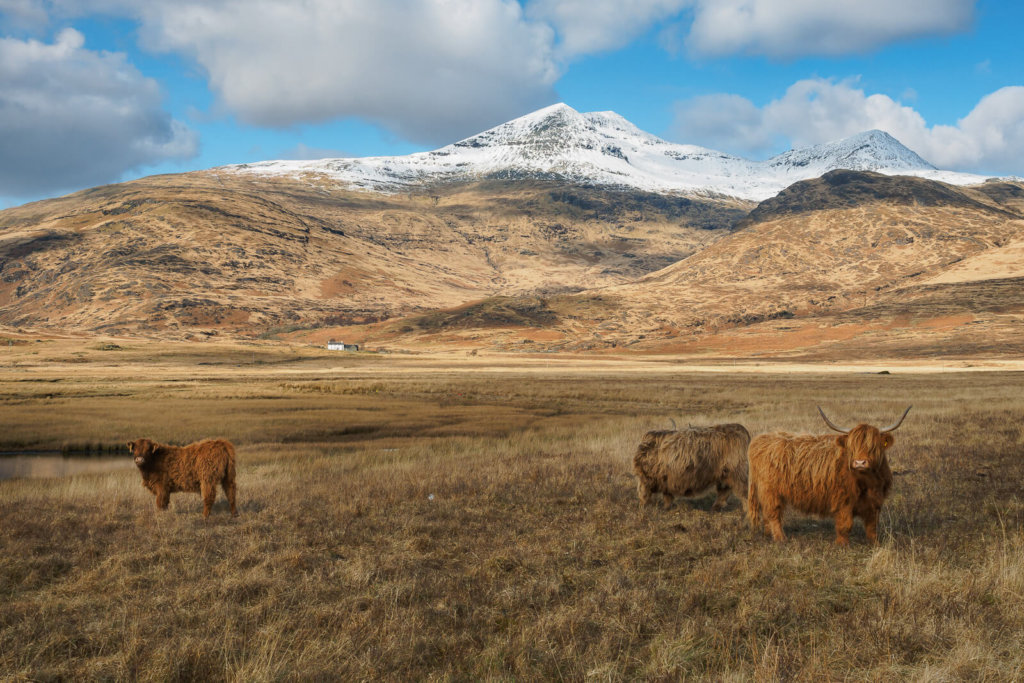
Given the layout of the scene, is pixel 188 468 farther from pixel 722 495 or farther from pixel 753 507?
pixel 753 507

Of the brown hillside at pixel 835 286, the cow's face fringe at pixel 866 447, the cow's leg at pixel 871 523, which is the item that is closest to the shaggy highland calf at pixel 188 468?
the cow's face fringe at pixel 866 447

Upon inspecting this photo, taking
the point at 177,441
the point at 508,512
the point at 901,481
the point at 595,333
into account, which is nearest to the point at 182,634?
the point at 508,512

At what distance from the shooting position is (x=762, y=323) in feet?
404

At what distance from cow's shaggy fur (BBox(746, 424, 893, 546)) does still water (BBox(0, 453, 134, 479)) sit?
63.9ft

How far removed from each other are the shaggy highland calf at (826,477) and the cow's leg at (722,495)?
156 cm

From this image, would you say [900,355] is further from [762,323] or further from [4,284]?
[4,284]

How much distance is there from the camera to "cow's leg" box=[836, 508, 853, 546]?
857cm

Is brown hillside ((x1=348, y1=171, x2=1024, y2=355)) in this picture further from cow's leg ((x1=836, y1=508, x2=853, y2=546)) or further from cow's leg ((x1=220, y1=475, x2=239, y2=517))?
cow's leg ((x1=220, y1=475, x2=239, y2=517))

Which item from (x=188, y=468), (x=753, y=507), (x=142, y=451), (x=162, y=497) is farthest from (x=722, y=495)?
(x=142, y=451)

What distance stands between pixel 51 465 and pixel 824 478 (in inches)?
952

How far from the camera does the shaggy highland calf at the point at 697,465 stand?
11219 mm

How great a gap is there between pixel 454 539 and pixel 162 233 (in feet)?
661

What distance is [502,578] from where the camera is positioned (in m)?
7.54

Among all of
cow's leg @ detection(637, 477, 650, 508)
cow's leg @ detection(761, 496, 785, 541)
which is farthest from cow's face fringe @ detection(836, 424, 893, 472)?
cow's leg @ detection(637, 477, 650, 508)
